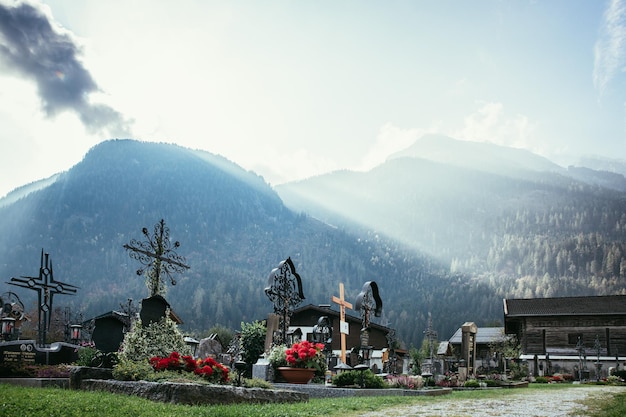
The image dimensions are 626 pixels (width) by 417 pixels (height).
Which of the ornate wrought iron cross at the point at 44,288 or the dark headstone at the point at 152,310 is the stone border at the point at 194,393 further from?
the ornate wrought iron cross at the point at 44,288

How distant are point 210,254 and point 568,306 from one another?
11858cm

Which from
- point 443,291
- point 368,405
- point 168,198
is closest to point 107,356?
point 368,405

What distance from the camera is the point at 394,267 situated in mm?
153125

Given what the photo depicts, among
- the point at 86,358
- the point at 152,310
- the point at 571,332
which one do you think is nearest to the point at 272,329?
the point at 86,358

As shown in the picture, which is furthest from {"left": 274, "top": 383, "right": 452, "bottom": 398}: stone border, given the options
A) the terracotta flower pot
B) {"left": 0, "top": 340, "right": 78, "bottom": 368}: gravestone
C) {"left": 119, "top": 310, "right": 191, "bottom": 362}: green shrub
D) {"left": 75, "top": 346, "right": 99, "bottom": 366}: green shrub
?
{"left": 0, "top": 340, "right": 78, "bottom": 368}: gravestone

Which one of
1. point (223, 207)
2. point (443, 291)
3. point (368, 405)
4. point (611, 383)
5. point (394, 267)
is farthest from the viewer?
point (223, 207)

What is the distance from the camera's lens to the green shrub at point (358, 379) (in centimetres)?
1853

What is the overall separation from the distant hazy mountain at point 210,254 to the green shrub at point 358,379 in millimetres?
88119

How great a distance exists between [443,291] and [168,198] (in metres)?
98.6

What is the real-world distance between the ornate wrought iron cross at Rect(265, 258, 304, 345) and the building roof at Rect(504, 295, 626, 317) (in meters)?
33.2

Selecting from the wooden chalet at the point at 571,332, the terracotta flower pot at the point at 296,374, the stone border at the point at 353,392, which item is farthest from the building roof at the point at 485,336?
the stone border at the point at 353,392

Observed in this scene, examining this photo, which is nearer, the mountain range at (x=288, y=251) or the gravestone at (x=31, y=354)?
the gravestone at (x=31, y=354)

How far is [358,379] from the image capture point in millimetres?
18609

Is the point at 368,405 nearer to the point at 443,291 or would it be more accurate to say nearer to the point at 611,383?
the point at 611,383
